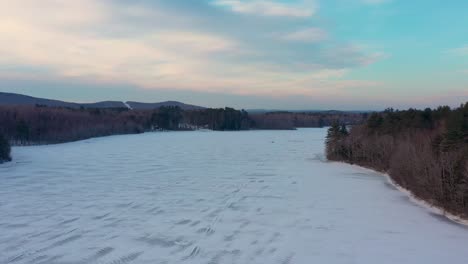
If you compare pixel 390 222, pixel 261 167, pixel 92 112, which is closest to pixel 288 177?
pixel 261 167

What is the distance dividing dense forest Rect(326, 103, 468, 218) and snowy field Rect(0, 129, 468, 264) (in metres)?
0.75

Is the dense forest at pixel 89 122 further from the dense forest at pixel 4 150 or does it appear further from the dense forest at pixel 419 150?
the dense forest at pixel 419 150

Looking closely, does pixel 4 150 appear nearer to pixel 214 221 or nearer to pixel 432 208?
pixel 214 221

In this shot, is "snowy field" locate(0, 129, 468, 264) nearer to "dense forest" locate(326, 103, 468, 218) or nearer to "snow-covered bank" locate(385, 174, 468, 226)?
"snow-covered bank" locate(385, 174, 468, 226)

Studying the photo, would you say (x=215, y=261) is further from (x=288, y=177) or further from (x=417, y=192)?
(x=288, y=177)

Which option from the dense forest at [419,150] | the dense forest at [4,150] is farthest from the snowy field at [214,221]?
the dense forest at [4,150]

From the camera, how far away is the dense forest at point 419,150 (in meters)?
12.6

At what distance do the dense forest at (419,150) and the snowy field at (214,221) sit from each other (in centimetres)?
75

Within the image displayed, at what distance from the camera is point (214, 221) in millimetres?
10953

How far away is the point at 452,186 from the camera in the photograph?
40.5 feet

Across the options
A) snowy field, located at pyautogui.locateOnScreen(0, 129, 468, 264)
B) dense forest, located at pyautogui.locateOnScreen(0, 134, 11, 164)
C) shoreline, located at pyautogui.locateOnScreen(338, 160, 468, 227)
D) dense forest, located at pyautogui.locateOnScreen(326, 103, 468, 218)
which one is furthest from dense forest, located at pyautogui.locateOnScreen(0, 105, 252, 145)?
shoreline, located at pyautogui.locateOnScreen(338, 160, 468, 227)

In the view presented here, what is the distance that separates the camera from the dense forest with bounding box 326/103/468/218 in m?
12.6

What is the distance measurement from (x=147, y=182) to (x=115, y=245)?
30.8ft

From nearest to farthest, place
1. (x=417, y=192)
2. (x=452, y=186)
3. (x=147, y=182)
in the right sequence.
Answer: (x=452, y=186) < (x=417, y=192) < (x=147, y=182)
